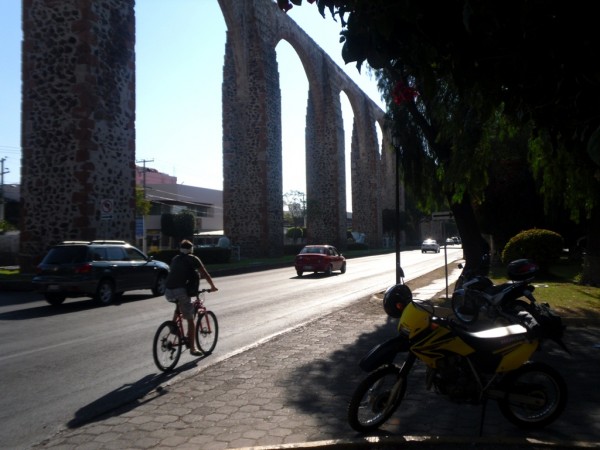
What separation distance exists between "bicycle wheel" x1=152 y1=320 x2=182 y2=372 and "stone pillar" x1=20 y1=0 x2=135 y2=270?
14.2 m

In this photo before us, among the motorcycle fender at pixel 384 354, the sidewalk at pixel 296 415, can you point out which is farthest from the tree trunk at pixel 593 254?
the motorcycle fender at pixel 384 354

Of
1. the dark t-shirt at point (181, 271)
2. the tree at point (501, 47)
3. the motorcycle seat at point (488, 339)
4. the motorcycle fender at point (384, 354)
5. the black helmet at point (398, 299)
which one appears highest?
the tree at point (501, 47)

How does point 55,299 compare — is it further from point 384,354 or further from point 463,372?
point 463,372

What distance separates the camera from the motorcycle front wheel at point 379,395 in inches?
182

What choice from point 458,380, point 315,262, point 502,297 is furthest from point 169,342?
Result: point 315,262

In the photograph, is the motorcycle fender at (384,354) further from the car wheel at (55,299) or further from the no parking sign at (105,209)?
the no parking sign at (105,209)

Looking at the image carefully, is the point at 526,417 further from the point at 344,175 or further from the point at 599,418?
the point at 344,175

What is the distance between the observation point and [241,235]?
3984 cm

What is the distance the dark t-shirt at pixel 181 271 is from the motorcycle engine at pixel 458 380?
403 centimetres

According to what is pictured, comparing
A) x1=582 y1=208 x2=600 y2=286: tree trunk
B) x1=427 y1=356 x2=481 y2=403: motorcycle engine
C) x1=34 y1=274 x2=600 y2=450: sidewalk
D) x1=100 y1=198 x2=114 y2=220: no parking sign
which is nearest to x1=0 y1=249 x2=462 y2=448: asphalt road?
x1=34 y1=274 x2=600 y2=450: sidewalk

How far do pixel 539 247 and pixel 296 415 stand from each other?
55.5 feet

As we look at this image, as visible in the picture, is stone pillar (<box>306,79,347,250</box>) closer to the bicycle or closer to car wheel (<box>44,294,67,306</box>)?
car wheel (<box>44,294,67,306</box>)

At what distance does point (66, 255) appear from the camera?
1459cm

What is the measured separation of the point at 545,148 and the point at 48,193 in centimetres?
1788
